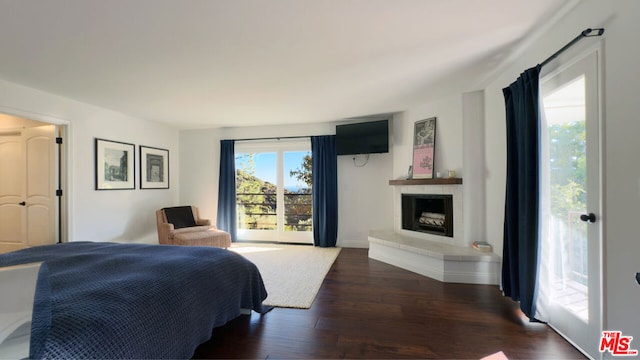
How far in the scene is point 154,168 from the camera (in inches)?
195

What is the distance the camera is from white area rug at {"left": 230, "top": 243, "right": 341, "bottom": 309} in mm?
2646

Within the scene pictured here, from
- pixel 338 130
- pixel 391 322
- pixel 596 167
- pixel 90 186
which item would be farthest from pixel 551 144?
pixel 90 186

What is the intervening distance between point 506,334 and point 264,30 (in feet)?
9.88

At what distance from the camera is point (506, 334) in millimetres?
1982

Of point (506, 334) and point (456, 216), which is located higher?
point (456, 216)

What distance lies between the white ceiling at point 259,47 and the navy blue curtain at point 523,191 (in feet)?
1.65

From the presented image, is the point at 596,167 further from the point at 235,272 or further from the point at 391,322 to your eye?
the point at 235,272

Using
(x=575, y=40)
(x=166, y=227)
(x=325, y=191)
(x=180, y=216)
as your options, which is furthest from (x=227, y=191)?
(x=575, y=40)

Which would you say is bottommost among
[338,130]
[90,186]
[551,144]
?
[90,186]

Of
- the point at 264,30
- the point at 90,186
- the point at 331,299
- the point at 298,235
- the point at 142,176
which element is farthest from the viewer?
the point at 298,235

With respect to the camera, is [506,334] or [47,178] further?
[47,178]

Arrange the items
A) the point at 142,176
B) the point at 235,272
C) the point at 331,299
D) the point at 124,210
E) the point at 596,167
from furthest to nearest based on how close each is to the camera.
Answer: the point at 142,176
the point at 124,210
the point at 331,299
the point at 235,272
the point at 596,167

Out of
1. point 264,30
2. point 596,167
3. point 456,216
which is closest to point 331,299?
point 456,216

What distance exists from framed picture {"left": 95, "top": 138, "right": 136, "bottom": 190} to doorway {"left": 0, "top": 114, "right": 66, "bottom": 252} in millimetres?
438
